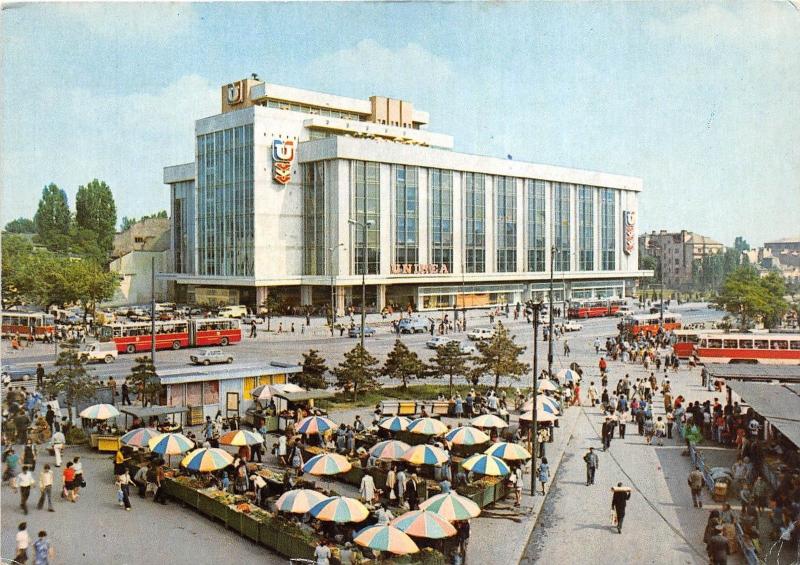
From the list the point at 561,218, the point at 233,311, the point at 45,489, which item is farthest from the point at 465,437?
the point at 561,218

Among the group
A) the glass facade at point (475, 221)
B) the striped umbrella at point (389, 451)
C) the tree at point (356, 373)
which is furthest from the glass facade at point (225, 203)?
the striped umbrella at point (389, 451)

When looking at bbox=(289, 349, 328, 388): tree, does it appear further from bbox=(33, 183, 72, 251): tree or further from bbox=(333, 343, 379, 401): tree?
bbox=(33, 183, 72, 251): tree

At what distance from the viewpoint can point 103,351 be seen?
115 feet

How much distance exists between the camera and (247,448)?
20.0 metres

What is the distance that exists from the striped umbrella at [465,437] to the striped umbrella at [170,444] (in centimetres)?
751

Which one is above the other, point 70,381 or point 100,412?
point 70,381

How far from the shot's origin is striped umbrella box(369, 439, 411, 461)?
18.8 m

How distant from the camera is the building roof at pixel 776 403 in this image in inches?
671

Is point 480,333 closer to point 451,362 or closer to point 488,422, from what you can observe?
point 451,362

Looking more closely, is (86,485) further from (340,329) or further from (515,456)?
(340,329)

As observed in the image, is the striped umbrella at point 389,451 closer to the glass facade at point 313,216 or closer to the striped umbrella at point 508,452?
the striped umbrella at point 508,452

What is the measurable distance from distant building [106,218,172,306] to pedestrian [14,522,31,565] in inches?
981

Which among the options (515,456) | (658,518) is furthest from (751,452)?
(515,456)

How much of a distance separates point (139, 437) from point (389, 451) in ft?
23.9
